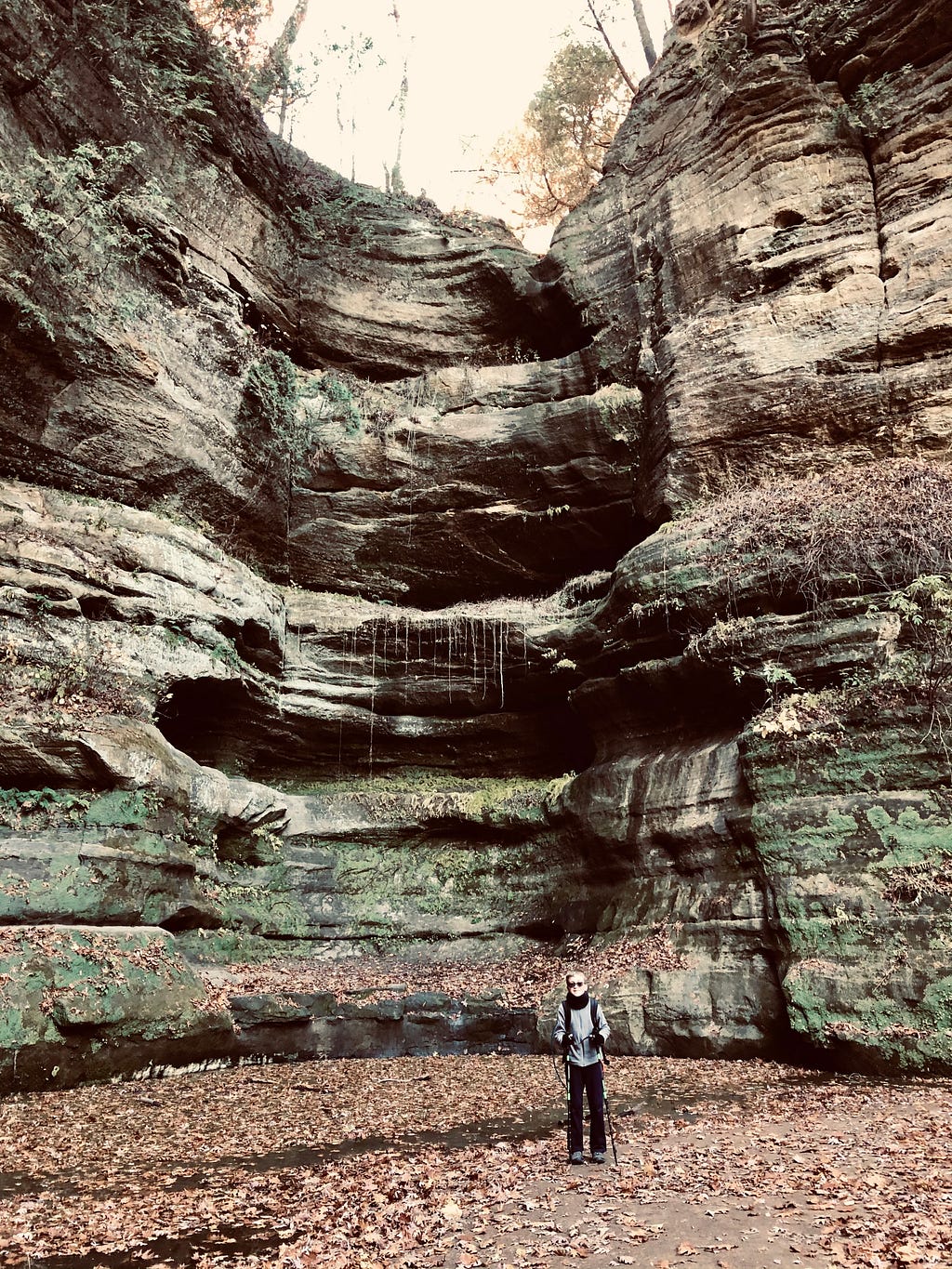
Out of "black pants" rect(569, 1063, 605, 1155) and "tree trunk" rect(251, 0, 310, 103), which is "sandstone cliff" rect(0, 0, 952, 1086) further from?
"black pants" rect(569, 1063, 605, 1155)

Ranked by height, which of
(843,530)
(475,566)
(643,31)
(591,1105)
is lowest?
(591,1105)

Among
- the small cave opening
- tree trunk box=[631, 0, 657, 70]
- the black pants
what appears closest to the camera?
the black pants

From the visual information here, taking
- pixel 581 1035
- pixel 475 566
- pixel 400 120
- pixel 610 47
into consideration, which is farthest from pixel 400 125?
pixel 581 1035

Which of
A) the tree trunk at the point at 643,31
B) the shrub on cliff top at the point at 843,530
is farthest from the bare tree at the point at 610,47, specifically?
the shrub on cliff top at the point at 843,530

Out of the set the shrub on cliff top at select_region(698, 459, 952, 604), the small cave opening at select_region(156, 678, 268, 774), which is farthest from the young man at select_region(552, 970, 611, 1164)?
the small cave opening at select_region(156, 678, 268, 774)

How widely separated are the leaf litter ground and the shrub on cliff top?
6.41 m

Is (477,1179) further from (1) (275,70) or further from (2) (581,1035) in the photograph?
(1) (275,70)

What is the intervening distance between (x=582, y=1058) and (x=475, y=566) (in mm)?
13623

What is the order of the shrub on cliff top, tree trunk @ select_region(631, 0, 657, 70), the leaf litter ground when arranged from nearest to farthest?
the leaf litter ground, the shrub on cliff top, tree trunk @ select_region(631, 0, 657, 70)

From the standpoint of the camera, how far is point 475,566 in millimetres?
18438

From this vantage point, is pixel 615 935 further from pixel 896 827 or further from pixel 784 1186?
pixel 784 1186

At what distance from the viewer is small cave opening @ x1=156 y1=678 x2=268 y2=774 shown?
1398 centimetres

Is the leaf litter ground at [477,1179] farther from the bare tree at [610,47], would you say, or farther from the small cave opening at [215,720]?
the bare tree at [610,47]

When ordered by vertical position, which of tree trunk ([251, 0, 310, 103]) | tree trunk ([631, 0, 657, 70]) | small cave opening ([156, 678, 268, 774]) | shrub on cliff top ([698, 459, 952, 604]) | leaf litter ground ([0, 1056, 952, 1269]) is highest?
tree trunk ([631, 0, 657, 70])
